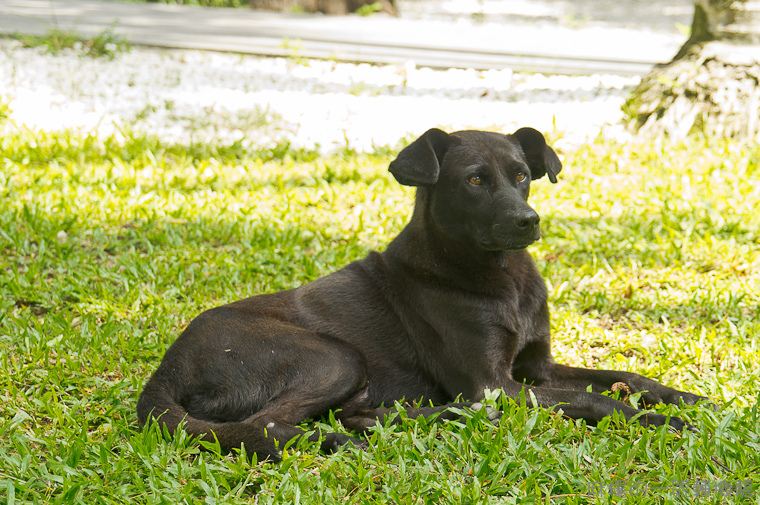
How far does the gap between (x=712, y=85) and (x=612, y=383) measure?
5.00 meters

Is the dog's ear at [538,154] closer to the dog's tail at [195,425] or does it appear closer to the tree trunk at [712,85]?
the dog's tail at [195,425]

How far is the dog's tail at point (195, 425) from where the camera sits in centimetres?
280

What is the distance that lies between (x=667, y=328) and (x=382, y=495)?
2.29 m

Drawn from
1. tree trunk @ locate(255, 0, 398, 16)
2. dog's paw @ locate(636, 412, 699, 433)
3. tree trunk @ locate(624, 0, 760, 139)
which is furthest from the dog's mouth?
tree trunk @ locate(255, 0, 398, 16)

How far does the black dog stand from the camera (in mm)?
3076

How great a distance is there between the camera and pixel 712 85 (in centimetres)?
713

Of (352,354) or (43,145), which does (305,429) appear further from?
(43,145)

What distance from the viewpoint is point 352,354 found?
10.8ft

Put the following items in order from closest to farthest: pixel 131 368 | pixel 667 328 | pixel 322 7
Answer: pixel 131 368 < pixel 667 328 < pixel 322 7

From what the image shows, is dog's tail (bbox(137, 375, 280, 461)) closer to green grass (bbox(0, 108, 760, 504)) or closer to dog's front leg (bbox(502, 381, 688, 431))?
green grass (bbox(0, 108, 760, 504))

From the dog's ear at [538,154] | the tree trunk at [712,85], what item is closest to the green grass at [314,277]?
the tree trunk at [712,85]

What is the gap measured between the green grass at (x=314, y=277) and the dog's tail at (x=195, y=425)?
0.24 ft

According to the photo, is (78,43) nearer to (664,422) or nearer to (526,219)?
(526,219)

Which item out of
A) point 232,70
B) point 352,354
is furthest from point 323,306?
point 232,70
